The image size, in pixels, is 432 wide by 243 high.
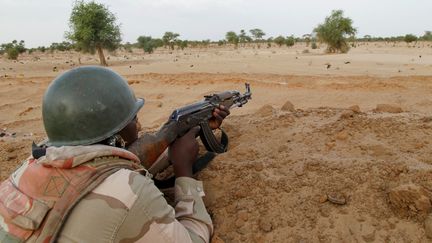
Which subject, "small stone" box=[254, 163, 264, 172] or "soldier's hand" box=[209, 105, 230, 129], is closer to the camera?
"small stone" box=[254, 163, 264, 172]

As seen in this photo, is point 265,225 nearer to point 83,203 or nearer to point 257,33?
point 83,203

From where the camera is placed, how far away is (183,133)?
9.18 ft

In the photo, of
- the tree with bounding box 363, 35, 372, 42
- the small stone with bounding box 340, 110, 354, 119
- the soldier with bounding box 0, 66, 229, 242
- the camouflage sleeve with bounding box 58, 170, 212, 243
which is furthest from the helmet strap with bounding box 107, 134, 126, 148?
the tree with bounding box 363, 35, 372, 42

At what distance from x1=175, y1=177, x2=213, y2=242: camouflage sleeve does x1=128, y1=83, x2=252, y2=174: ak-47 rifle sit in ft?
0.99

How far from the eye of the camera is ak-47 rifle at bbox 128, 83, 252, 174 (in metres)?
2.44

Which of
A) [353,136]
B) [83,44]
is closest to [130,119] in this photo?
[353,136]

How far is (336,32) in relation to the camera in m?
31.5

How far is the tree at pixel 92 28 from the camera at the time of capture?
27.0 meters

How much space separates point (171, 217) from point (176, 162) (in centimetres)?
68

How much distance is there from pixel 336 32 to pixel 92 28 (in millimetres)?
18909

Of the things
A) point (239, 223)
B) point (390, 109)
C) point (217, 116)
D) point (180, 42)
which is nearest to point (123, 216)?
point (239, 223)

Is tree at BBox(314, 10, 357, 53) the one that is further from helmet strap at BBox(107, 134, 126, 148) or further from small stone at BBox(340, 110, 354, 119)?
helmet strap at BBox(107, 134, 126, 148)

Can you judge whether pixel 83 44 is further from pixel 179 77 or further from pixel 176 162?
pixel 176 162

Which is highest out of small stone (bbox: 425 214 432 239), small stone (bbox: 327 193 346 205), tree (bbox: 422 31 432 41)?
small stone (bbox: 327 193 346 205)
